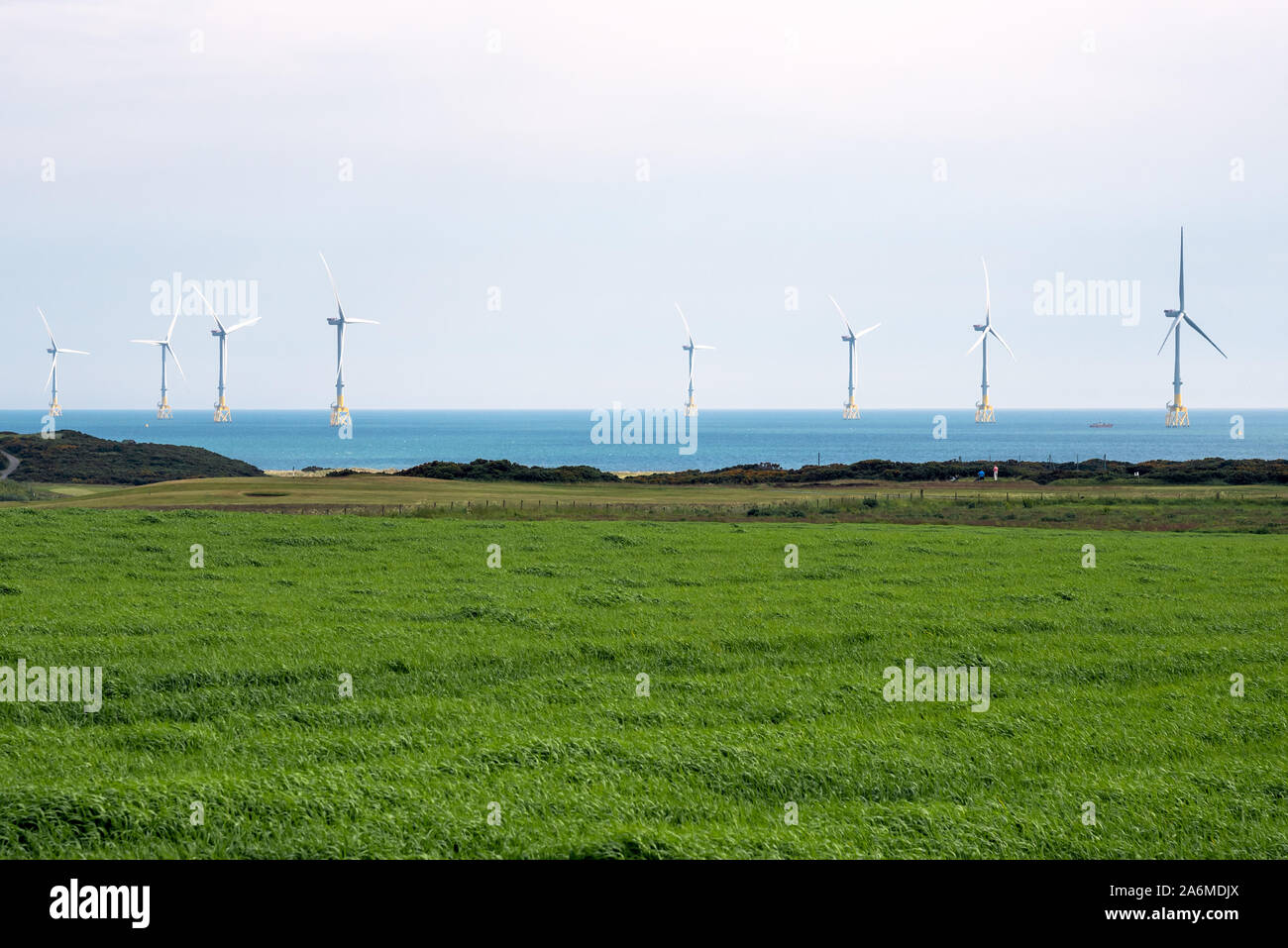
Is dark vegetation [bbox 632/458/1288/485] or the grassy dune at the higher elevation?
dark vegetation [bbox 632/458/1288/485]

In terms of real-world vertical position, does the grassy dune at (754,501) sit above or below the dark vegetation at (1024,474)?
below

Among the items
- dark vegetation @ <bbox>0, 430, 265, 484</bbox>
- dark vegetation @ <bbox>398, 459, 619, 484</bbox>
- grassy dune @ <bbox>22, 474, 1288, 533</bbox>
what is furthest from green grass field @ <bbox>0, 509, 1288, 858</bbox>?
dark vegetation @ <bbox>0, 430, 265, 484</bbox>

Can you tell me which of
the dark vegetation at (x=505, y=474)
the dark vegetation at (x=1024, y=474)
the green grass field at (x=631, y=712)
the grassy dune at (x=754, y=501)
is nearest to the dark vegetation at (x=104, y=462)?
the grassy dune at (x=754, y=501)

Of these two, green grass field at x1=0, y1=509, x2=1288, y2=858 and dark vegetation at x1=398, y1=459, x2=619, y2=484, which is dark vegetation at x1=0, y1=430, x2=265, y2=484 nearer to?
dark vegetation at x1=398, y1=459, x2=619, y2=484

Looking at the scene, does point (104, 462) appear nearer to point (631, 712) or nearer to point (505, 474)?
point (505, 474)

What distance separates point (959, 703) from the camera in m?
16.6

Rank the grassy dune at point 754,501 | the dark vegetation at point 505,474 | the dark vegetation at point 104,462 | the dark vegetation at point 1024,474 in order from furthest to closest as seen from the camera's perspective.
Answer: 1. the dark vegetation at point 104,462
2. the dark vegetation at point 505,474
3. the dark vegetation at point 1024,474
4. the grassy dune at point 754,501

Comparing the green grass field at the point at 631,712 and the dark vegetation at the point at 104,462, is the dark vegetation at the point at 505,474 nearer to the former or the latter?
the dark vegetation at the point at 104,462

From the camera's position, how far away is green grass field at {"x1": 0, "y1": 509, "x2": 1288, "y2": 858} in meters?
10.9

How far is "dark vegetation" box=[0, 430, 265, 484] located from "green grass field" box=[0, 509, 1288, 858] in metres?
89.6

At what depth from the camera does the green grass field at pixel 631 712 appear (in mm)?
10891

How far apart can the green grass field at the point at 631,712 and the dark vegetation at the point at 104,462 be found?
294ft
